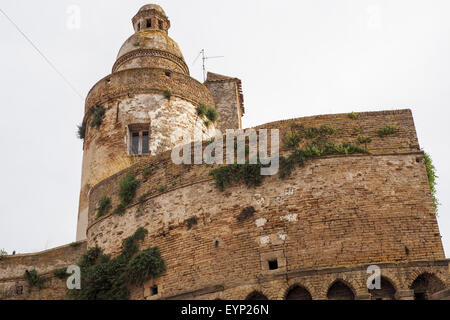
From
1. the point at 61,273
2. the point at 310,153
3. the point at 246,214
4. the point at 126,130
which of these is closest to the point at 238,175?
the point at 246,214

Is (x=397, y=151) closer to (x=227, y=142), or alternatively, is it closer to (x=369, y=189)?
(x=369, y=189)

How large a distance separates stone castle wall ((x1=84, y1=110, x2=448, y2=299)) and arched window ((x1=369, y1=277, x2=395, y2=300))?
22 cm

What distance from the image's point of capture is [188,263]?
49.4ft

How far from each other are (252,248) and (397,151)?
4.18 metres

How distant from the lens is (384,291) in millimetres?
13430

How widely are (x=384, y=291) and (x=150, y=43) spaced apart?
15.4 meters

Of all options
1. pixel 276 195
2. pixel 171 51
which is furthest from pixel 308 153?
pixel 171 51

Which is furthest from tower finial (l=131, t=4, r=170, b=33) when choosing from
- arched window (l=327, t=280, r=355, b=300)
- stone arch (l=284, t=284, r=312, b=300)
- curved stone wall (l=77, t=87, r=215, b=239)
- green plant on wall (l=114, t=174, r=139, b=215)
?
arched window (l=327, t=280, r=355, b=300)

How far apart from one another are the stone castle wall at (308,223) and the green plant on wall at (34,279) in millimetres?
2885

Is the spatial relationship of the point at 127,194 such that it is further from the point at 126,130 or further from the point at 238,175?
the point at 126,130

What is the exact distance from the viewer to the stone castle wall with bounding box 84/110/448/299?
13930mm

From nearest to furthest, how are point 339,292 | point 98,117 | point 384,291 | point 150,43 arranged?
point 384,291 < point 339,292 < point 98,117 < point 150,43

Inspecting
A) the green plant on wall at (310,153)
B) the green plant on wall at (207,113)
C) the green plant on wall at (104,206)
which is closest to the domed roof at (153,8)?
the green plant on wall at (207,113)
